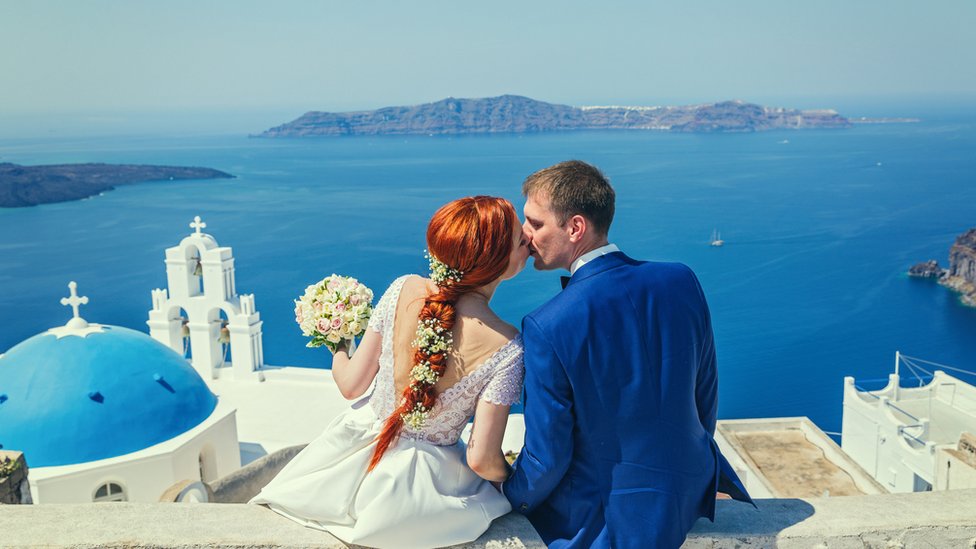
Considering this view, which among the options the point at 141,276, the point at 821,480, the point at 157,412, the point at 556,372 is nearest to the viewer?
the point at 556,372

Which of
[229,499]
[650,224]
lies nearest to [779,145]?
[650,224]

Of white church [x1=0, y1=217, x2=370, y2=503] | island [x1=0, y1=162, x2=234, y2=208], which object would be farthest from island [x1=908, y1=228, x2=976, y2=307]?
island [x1=0, y1=162, x2=234, y2=208]

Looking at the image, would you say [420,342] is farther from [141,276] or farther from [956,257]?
[956,257]

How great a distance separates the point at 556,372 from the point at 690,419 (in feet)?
1.37

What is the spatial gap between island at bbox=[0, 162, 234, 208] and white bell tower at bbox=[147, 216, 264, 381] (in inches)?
3414

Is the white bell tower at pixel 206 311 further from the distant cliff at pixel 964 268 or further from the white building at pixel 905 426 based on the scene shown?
the distant cliff at pixel 964 268

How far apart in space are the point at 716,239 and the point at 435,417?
205 feet

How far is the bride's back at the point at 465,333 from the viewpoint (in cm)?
238

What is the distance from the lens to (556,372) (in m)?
2.18

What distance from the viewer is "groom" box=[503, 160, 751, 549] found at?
2188mm

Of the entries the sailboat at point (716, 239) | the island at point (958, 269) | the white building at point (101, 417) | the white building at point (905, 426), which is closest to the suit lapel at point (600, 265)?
the white building at point (101, 417)

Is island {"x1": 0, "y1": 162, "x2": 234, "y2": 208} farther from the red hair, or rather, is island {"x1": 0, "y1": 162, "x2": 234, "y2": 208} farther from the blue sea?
the red hair

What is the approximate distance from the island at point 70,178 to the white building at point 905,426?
91.3 m

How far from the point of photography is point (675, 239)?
62.6 metres
